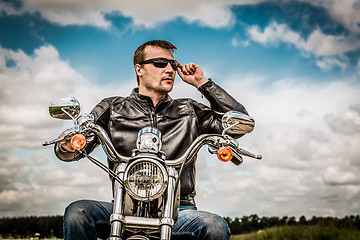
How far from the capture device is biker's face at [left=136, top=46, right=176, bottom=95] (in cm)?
353

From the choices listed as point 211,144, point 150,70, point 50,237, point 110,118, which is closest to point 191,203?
point 211,144

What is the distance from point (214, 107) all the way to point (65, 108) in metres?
1.60

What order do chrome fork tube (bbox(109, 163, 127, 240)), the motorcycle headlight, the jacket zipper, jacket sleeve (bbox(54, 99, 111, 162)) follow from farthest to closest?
the jacket zipper
jacket sleeve (bbox(54, 99, 111, 162))
the motorcycle headlight
chrome fork tube (bbox(109, 163, 127, 240))

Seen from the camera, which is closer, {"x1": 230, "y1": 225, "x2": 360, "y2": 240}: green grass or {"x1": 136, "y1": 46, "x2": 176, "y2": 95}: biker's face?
{"x1": 136, "y1": 46, "x2": 176, "y2": 95}: biker's face

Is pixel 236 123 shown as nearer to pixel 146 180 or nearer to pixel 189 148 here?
pixel 189 148

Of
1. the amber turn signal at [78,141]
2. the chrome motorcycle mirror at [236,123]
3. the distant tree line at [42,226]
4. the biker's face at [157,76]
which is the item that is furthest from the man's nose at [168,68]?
the distant tree line at [42,226]

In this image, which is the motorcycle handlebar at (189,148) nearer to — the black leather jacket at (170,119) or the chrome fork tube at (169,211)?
the chrome fork tube at (169,211)

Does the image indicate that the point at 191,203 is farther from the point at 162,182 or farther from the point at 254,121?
the point at 162,182

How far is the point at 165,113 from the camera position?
3.52 metres

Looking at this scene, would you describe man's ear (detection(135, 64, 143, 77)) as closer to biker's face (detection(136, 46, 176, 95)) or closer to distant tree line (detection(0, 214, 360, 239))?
biker's face (detection(136, 46, 176, 95))

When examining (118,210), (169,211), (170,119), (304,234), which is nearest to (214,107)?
(170,119)

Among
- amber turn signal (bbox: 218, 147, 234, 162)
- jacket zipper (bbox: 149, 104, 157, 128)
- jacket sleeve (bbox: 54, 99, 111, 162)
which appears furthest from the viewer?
jacket zipper (bbox: 149, 104, 157, 128)

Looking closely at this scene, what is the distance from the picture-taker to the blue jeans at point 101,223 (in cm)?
230

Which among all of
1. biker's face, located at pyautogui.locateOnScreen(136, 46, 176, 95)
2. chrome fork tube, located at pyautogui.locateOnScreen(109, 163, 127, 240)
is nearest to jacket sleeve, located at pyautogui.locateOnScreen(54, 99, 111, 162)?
biker's face, located at pyautogui.locateOnScreen(136, 46, 176, 95)
